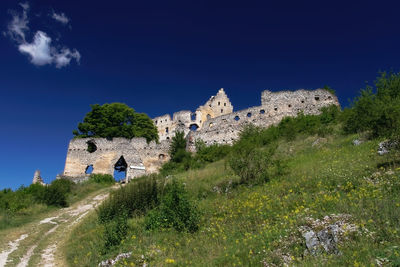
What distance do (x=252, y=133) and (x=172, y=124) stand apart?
1358 inches

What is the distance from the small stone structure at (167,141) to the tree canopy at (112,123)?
3225 mm

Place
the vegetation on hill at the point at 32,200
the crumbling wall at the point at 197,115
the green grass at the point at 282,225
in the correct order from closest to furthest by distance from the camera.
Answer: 1. the green grass at the point at 282,225
2. the vegetation on hill at the point at 32,200
3. the crumbling wall at the point at 197,115

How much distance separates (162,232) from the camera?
24.3ft

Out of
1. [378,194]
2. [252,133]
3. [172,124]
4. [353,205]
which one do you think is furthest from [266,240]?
[172,124]

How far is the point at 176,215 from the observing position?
25.2 feet

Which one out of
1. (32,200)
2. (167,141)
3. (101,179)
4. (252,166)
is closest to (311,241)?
(252,166)

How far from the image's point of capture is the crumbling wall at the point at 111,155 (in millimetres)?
30328

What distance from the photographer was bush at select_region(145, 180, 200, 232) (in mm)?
7261

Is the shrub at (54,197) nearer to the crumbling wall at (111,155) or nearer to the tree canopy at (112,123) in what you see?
the crumbling wall at (111,155)

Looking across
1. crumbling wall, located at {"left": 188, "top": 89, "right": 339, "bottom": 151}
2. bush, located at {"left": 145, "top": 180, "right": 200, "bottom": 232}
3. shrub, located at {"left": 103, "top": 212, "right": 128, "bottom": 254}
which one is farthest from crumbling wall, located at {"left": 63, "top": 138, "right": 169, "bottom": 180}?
shrub, located at {"left": 103, "top": 212, "right": 128, "bottom": 254}

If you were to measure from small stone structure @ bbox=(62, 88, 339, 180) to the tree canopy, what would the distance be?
10.6 ft

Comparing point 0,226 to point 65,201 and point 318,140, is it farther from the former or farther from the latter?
point 318,140

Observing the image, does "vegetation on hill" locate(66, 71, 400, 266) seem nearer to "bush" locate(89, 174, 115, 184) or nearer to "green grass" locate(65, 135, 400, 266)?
"green grass" locate(65, 135, 400, 266)

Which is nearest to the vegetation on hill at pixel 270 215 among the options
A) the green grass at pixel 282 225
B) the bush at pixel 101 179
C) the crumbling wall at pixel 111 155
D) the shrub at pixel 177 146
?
the green grass at pixel 282 225
